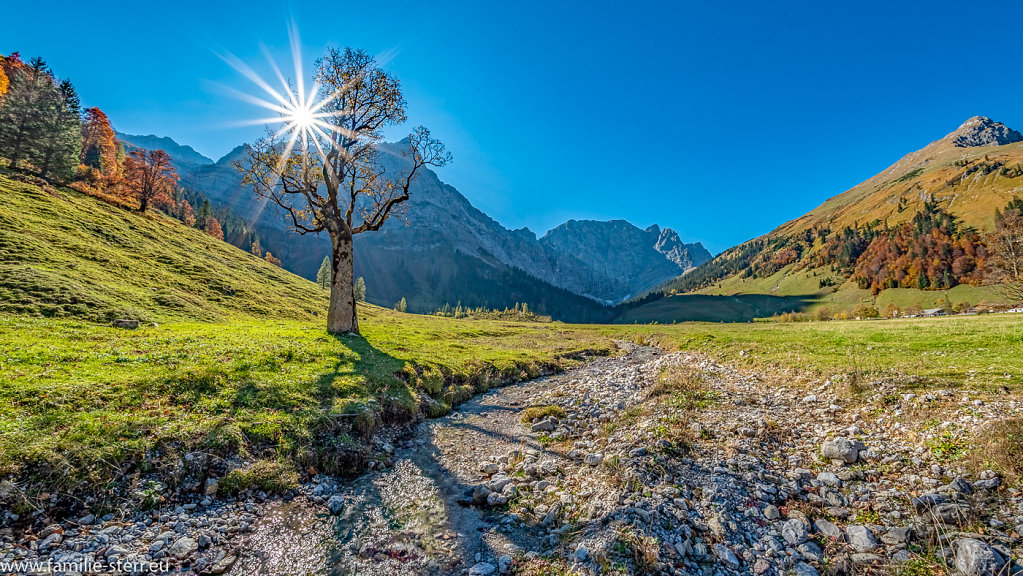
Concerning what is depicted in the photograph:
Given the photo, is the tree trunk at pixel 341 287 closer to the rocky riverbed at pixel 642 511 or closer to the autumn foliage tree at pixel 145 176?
the rocky riverbed at pixel 642 511

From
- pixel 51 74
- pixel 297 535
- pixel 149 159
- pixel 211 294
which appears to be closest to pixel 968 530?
pixel 297 535

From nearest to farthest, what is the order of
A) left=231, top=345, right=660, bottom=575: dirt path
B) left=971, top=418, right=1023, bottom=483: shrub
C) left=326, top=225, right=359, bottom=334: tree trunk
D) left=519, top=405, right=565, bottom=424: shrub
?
left=231, top=345, right=660, bottom=575: dirt path < left=971, top=418, right=1023, bottom=483: shrub < left=519, top=405, right=565, bottom=424: shrub < left=326, top=225, right=359, bottom=334: tree trunk

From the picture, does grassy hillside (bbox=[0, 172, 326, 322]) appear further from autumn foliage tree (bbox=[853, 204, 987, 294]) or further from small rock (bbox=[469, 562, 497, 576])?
autumn foliage tree (bbox=[853, 204, 987, 294])

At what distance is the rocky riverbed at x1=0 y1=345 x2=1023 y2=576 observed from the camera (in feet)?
18.7

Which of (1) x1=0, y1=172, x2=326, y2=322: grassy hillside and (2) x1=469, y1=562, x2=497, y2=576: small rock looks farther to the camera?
(1) x1=0, y1=172, x2=326, y2=322: grassy hillside

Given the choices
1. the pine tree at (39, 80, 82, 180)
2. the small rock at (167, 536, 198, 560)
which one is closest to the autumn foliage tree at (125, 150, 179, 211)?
the pine tree at (39, 80, 82, 180)

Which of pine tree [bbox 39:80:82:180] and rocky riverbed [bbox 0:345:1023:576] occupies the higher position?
pine tree [bbox 39:80:82:180]

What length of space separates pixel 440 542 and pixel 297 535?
2876 millimetres

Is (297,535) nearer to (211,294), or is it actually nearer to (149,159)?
(211,294)

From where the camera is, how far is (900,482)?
7.25 m

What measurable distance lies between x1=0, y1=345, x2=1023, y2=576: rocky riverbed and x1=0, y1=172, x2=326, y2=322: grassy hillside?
22824 millimetres

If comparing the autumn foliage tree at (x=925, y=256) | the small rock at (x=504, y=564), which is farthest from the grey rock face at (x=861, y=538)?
the autumn foliage tree at (x=925, y=256)

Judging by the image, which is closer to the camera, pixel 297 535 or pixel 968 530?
pixel 968 530

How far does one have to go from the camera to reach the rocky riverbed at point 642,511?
571 centimetres
